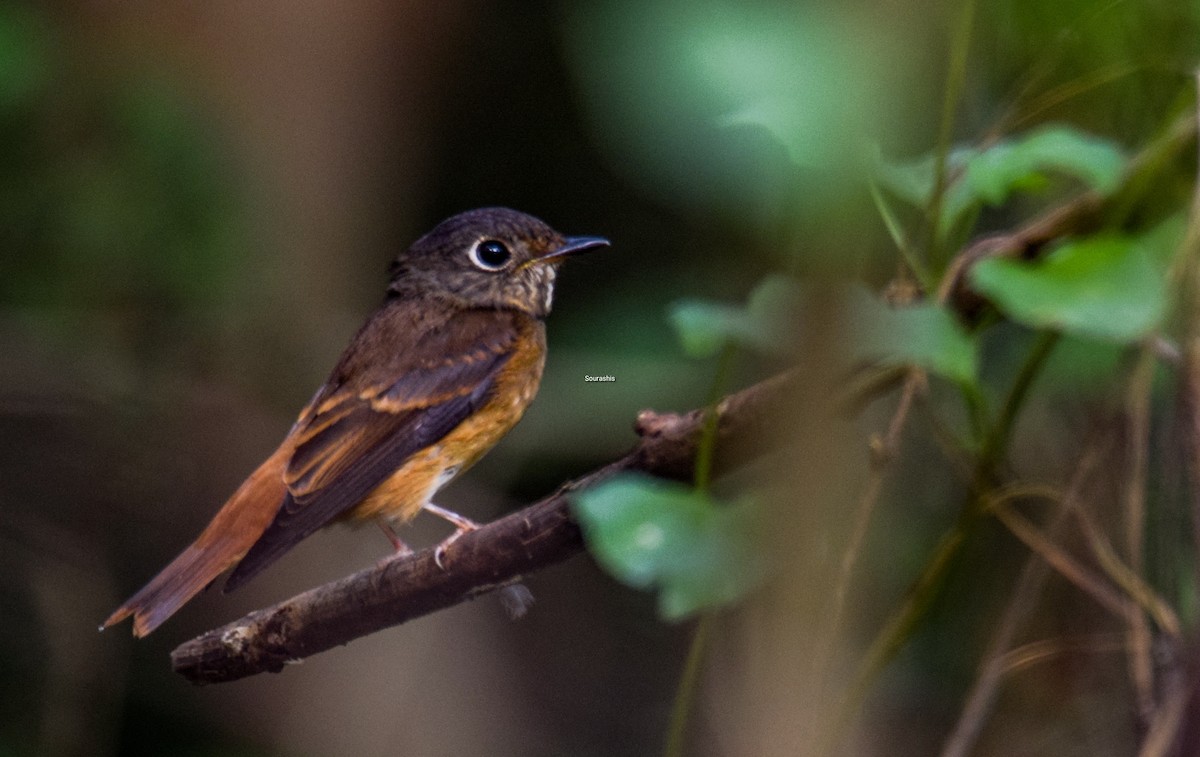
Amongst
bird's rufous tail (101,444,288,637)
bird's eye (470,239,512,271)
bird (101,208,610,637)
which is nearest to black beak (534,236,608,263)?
bird (101,208,610,637)

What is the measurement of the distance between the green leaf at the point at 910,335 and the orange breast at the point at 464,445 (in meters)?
1.64

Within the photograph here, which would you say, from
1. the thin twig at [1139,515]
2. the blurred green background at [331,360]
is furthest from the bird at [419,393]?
the thin twig at [1139,515]

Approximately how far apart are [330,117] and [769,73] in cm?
361

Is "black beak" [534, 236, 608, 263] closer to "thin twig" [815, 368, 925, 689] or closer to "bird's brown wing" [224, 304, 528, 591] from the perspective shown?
"bird's brown wing" [224, 304, 528, 591]

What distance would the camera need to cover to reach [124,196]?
4281 millimetres

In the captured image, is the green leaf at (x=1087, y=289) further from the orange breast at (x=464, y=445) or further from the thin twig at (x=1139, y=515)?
the orange breast at (x=464, y=445)

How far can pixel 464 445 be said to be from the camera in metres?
3.11

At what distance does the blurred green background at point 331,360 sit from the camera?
3.62 m

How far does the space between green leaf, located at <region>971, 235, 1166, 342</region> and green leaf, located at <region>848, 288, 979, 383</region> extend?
0.21ft

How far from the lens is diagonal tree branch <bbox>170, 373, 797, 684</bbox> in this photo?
6.53 ft

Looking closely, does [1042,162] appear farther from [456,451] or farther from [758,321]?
[456,451]

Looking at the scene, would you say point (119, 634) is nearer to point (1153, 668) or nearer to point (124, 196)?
point (124, 196)

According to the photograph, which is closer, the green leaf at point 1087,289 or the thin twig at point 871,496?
the green leaf at point 1087,289

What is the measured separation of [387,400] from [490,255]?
453mm
